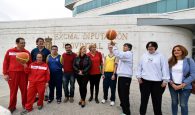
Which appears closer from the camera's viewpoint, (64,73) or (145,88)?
(145,88)

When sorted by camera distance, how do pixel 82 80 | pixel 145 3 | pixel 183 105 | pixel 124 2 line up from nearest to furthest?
pixel 183 105 → pixel 82 80 → pixel 145 3 → pixel 124 2

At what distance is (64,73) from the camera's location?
827 centimetres

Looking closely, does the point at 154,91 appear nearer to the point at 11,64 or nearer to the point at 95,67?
the point at 95,67

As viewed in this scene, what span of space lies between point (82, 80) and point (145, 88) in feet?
7.15

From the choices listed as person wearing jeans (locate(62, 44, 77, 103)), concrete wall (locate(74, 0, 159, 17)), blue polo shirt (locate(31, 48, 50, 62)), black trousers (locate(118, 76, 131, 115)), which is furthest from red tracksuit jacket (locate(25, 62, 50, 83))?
concrete wall (locate(74, 0, 159, 17))

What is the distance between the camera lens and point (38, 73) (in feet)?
24.2

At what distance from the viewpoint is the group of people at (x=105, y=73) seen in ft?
20.3

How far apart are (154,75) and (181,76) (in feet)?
1.94

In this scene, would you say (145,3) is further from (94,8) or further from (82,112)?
(82,112)

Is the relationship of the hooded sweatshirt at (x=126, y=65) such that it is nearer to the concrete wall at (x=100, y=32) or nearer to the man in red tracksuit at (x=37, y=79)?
the man in red tracksuit at (x=37, y=79)

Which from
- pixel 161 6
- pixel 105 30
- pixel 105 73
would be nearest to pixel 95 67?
pixel 105 73

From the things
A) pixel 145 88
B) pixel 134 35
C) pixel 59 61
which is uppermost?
pixel 134 35

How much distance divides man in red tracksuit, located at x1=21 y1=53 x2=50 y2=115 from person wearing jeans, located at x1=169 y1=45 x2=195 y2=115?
333 centimetres

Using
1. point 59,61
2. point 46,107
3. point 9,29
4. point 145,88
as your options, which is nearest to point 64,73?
point 59,61
